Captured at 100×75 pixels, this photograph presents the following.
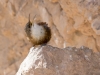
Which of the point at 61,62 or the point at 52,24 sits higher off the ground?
the point at 61,62

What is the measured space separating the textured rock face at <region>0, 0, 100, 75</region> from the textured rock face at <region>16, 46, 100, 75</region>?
3.08ft

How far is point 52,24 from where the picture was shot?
393 centimetres

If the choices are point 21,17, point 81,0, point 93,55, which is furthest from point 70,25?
point 93,55

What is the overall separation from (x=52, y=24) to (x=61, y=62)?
6.23ft

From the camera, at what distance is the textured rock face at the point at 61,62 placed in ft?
6.56

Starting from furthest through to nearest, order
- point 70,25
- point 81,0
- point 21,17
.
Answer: point 21,17 → point 70,25 → point 81,0

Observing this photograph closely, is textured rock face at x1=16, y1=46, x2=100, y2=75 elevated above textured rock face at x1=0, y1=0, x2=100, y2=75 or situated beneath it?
elevated above

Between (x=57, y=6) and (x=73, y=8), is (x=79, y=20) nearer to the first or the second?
(x=73, y=8)

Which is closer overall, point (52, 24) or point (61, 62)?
point (61, 62)

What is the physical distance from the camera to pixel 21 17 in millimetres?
4270

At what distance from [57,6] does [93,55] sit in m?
1.74

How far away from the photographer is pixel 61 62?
2055 millimetres

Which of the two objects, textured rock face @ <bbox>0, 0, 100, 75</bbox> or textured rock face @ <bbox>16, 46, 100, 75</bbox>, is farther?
textured rock face @ <bbox>0, 0, 100, 75</bbox>

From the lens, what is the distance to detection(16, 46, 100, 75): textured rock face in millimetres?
1998
